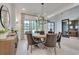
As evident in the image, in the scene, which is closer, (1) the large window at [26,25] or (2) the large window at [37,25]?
(1) the large window at [26,25]

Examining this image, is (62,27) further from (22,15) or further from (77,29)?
(22,15)

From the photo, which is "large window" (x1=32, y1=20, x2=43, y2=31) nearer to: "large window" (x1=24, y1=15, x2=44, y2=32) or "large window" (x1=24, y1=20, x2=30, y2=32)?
"large window" (x1=24, y1=15, x2=44, y2=32)

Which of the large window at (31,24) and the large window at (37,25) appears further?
the large window at (37,25)

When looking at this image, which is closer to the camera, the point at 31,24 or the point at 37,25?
the point at 31,24

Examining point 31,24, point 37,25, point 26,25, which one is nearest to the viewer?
point 26,25

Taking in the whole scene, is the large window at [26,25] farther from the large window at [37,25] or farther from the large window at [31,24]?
the large window at [37,25]

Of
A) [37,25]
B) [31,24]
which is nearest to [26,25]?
[31,24]

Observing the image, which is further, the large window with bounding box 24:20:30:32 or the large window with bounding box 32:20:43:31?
the large window with bounding box 32:20:43:31

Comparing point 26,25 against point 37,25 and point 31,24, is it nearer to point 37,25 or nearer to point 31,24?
point 31,24

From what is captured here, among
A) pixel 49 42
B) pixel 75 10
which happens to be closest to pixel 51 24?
pixel 75 10

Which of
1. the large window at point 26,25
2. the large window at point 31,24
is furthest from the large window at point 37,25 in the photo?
the large window at point 26,25

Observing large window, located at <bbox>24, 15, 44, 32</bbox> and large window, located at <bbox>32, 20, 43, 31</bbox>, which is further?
large window, located at <bbox>32, 20, 43, 31</bbox>

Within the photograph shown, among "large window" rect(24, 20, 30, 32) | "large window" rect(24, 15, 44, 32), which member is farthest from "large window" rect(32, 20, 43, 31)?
"large window" rect(24, 20, 30, 32)
